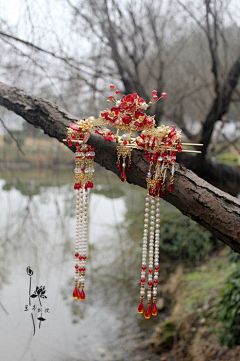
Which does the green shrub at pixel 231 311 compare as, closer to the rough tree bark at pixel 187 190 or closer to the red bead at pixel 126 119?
the rough tree bark at pixel 187 190

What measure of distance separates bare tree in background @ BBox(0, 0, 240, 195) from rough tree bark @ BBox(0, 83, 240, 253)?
1.96 feet

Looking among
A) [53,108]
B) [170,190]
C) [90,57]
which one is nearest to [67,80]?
[90,57]

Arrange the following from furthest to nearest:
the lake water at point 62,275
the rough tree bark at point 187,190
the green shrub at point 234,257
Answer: the green shrub at point 234,257
the lake water at point 62,275
the rough tree bark at point 187,190

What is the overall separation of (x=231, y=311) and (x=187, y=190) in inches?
45.3

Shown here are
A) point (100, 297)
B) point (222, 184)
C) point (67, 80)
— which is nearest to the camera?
point (67, 80)

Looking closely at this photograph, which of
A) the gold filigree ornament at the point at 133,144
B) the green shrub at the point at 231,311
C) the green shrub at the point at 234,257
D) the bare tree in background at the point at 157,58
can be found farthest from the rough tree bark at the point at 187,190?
the green shrub at the point at 234,257

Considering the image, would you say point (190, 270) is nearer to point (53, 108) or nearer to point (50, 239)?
point (50, 239)

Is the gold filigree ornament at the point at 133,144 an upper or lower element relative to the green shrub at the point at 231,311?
upper

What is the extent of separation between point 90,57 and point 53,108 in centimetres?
97

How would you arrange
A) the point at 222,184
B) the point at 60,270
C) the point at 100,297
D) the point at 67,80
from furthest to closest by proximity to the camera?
1. the point at 100,297
2. the point at 222,184
3. the point at 60,270
4. the point at 67,80

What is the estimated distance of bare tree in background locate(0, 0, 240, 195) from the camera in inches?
76.7

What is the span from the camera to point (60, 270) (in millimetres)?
2090

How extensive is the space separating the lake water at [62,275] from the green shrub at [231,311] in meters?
0.60

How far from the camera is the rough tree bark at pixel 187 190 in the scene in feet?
3.12
